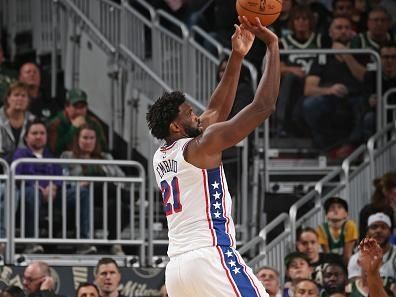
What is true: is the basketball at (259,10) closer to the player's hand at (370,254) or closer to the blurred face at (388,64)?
the player's hand at (370,254)

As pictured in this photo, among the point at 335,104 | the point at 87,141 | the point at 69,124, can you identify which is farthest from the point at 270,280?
the point at 69,124

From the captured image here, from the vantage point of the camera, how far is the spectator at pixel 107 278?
1580 centimetres

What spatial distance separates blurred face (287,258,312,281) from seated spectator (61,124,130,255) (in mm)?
2181

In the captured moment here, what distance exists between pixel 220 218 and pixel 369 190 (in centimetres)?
747

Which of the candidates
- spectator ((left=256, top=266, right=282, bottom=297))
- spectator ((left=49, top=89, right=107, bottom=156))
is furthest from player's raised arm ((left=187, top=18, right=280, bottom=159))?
spectator ((left=49, top=89, right=107, bottom=156))

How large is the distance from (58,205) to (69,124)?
153 centimetres

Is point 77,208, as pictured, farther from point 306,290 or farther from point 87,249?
point 306,290

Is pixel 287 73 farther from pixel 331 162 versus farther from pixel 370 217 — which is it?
pixel 370 217

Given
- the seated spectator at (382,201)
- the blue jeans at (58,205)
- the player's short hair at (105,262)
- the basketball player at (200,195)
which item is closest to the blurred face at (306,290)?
the player's short hair at (105,262)

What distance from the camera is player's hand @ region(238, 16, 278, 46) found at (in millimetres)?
11008

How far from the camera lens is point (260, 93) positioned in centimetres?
1088

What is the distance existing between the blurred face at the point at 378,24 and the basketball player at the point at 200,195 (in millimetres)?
8321

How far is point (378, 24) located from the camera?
19562 millimetres

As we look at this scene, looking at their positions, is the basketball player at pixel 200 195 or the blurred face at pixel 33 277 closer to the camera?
the basketball player at pixel 200 195
